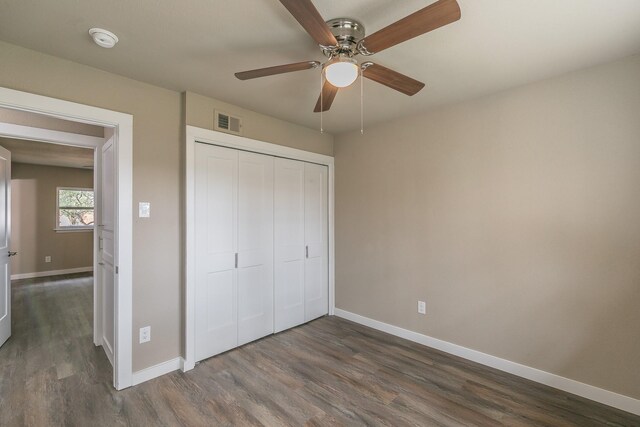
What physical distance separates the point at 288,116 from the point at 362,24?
1.67 m

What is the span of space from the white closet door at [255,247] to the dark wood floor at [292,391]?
0.24 metres

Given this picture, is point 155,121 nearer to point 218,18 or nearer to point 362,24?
point 218,18

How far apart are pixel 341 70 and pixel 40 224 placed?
7.88 meters

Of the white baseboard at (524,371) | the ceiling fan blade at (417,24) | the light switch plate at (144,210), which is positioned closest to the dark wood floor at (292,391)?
the white baseboard at (524,371)

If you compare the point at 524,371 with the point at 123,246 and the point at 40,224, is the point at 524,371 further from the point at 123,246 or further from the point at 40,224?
the point at 40,224

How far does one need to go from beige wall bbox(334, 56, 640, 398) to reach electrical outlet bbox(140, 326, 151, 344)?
2.35m

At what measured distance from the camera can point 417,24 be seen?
1264 millimetres

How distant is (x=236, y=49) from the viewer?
1.92m

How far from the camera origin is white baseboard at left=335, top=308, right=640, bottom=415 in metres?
2.04

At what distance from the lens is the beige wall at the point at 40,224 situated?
6.00m

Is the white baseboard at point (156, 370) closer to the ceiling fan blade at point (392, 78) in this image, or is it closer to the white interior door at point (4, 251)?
the white interior door at point (4, 251)

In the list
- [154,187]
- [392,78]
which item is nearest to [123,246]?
[154,187]

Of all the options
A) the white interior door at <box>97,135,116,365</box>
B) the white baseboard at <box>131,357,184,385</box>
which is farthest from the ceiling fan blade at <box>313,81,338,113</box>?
the white baseboard at <box>131,357,184,385</box>

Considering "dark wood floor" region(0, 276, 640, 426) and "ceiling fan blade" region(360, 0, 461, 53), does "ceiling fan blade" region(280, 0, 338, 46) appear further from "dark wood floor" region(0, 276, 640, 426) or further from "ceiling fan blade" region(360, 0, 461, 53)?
"dark wood floor" region(0, 276, 640, 426)
